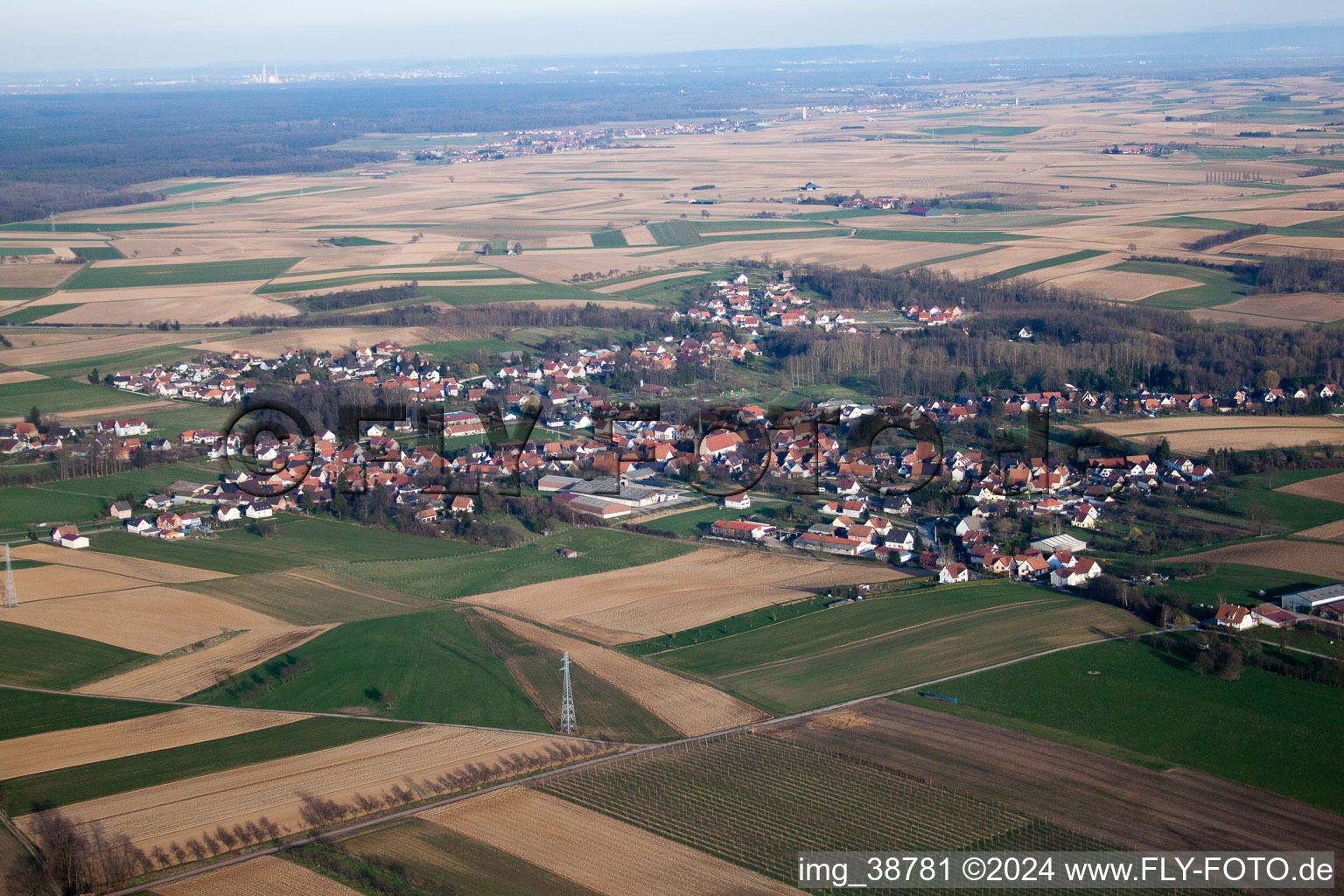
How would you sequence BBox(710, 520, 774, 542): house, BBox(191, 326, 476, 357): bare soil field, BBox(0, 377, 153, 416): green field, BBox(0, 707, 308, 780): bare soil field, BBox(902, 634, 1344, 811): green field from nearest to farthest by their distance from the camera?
BBox(902, 634, 1344, 811): green field < BBox(0, 707, 308, 780): bare soil field < BBox(710, 520, 774, 542): house < BBox(0, 377, 153, 416): green field < BBox(191, 326, 476, 357): bare soil field

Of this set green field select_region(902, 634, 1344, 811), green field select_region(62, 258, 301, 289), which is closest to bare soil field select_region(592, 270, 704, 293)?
green field select_region(62, 258, 301, 289)

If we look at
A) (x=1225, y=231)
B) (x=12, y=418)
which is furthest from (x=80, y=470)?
(x=1225, y=231)

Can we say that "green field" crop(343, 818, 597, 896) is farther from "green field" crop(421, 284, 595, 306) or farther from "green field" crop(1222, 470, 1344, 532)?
"green field" crop(421, 284, 595, 306)

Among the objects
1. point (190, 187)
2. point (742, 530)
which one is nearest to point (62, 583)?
point (742, 530)

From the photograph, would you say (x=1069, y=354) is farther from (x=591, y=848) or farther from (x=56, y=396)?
(x=56, y=396)

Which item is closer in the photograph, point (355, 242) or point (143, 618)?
point (143, 618)

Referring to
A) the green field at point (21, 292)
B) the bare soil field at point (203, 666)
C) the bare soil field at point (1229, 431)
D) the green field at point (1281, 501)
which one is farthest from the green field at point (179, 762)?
the green field at point (21, 292)
